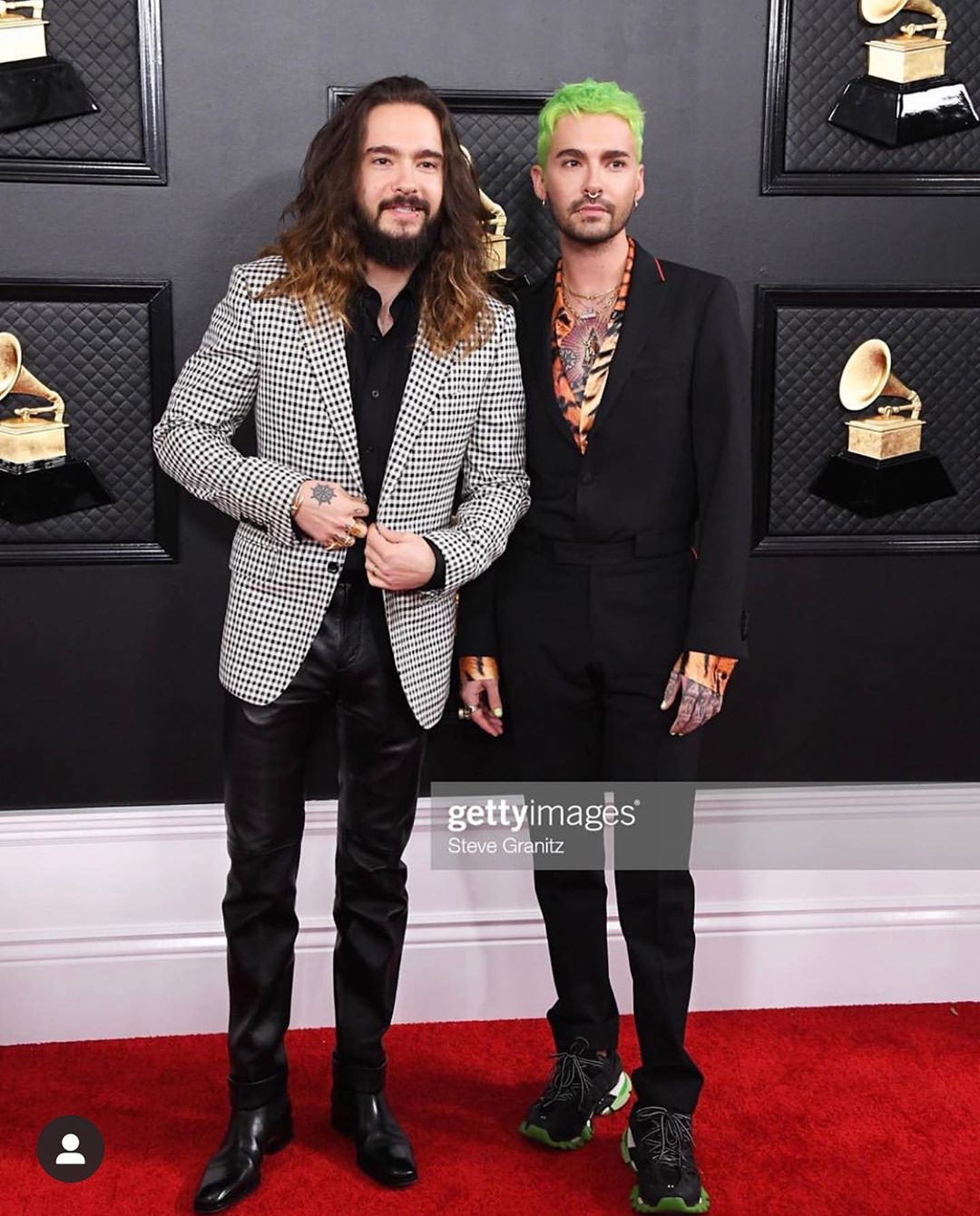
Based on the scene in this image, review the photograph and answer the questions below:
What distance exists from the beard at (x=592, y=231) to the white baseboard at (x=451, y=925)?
129 centimetres

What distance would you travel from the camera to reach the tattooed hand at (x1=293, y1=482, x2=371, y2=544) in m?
2.15

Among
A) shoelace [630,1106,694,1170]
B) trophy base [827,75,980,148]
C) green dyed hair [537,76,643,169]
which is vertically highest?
trophy base [827,75,980,148]

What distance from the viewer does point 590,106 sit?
227 cm

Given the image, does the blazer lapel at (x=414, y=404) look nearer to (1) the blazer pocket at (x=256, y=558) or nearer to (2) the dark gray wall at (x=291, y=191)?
(1) the blazer pocket at (x=256, y=558)

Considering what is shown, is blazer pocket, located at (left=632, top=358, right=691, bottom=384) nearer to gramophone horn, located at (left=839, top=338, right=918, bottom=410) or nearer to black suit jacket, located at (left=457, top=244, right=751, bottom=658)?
black suit jacket, located at (left=457, top=244, right=751, bottom=658)

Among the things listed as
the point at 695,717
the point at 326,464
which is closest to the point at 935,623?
the point at 695,717

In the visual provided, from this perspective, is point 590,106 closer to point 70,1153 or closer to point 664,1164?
point 664,1164

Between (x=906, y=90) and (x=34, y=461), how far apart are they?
1890 millimetres

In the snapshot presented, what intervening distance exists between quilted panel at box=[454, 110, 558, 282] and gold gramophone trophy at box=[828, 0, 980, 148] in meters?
0.62

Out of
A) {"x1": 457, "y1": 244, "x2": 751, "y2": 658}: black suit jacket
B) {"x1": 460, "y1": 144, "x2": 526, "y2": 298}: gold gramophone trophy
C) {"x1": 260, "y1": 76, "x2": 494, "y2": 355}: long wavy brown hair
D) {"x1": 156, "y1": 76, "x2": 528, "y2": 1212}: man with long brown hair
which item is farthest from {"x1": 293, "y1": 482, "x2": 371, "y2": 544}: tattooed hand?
{"x1": 460, "y1": 144, "x2": 526, "y2": 298}: gold gramophone trophy

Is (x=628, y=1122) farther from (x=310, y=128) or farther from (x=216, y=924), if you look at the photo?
(x=310, y=128)

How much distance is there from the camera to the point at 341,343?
86.9 inches

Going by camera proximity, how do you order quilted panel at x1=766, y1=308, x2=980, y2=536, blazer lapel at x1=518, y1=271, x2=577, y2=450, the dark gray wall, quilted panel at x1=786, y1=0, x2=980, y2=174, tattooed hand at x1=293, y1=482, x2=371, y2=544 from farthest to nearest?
quilted panel at x1=766, y1=308, x2=980, y2=536, quilted panel at x1=786, y1=0, x2=980, y2=174, the dark gray wall, blazer lapel at x1=518, y1=271, x2=577, y2=450, tattooed hand at x1=293, y1=482, x2=371, y2=544

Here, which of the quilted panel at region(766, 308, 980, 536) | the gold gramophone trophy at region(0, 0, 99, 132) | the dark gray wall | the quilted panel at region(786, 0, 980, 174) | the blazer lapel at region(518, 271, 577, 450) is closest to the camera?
the blazer lapel at region(518, 271, 577, 450)
